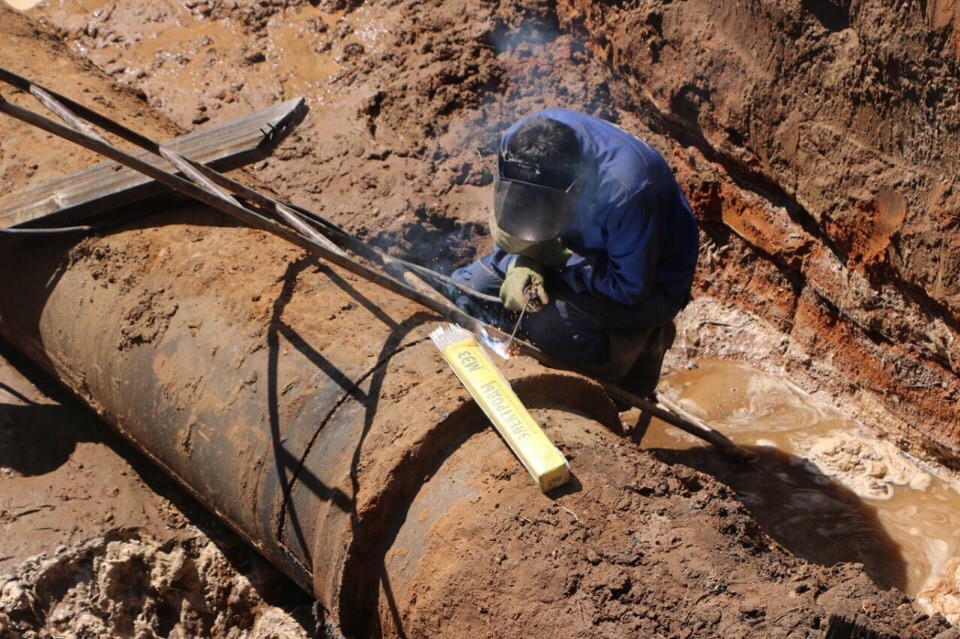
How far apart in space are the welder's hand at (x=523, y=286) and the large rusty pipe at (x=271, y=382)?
0.63 m

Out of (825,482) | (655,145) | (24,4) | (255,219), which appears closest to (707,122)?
(655,145)

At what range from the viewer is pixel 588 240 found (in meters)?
3.82

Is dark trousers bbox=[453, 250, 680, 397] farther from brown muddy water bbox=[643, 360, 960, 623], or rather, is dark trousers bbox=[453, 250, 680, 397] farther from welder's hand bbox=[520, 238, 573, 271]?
brown muddy water bbox=[643, 360, 960, 623]

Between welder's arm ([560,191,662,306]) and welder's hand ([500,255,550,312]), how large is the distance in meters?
0.27

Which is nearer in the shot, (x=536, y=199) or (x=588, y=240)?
(x=536, y=199)

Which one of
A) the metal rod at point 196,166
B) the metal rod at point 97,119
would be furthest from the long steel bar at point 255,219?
the metal rod at point 97,119

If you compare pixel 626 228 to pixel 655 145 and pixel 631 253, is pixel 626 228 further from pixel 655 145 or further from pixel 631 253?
pixel 655 145

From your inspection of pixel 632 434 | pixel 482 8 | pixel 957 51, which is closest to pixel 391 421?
pixel 632 434

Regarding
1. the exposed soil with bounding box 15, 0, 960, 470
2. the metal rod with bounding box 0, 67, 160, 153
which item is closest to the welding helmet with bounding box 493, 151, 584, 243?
the metal rod with bounding box 0, 67, 160, 153

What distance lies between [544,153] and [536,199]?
19 cm

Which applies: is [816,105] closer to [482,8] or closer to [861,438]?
[861,438]

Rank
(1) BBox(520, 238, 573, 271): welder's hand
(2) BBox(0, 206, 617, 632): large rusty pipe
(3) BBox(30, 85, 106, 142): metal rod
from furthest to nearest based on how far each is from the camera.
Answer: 1. (1) BBox(520, 238, 573, 271): welder's hand
2. (3) BBox(30, 85, 106, 142): metal rod
3. (2) BBox(0, 206, 617, 632): large rusty pipe

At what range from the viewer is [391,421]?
2.90m

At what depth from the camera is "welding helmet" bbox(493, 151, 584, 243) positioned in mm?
3607
